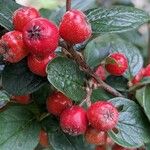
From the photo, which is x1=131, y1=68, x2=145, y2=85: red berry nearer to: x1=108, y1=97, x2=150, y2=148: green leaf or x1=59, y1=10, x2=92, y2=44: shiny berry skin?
x1=108, y1=97, x2=150, y2=148: green leaf

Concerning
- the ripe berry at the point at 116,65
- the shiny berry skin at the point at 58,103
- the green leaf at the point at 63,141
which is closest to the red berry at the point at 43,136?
the green leaf at the point at 63,141

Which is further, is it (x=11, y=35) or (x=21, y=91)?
(x=21, y=91)

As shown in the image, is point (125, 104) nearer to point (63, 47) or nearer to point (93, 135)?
point (93, 135)

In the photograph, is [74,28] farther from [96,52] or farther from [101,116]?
[96,52]

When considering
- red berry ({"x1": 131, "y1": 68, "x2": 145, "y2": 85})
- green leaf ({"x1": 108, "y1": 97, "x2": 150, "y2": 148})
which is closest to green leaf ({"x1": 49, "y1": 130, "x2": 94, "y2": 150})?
green leaf ({"x1": 108, "y1": 97, "x2": 150, "y2": 148})

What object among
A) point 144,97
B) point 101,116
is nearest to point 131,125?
point 144,97

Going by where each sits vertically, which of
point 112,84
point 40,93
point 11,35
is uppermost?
point 11,35

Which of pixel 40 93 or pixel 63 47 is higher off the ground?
pixel 63 47

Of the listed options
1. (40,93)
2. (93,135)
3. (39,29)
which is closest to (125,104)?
(93,135)
